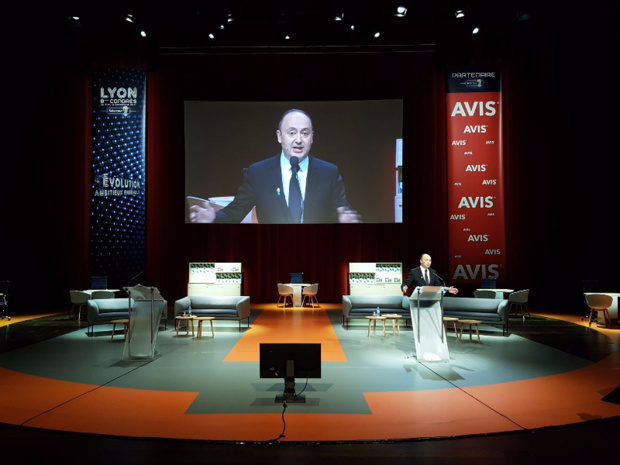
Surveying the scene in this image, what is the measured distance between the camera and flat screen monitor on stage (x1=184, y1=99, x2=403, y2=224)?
1338 cm

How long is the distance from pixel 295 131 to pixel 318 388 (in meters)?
9.89

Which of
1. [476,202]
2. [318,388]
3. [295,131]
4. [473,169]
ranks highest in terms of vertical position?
[295,131]

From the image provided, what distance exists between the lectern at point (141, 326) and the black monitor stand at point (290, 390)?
267cm

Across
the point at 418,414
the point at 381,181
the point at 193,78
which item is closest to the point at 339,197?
the point at 381,181

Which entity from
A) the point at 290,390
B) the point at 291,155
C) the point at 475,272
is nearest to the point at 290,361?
the point at 290,390

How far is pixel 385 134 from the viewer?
13570 mm

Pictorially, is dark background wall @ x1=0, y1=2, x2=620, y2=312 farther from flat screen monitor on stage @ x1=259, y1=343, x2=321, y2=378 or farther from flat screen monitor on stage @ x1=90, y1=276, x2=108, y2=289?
flat screen monitor on stage @ x1=259, y1=343, x2=321, y2=378

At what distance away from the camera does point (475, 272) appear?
13.3m

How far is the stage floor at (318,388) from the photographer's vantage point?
371 centimetres

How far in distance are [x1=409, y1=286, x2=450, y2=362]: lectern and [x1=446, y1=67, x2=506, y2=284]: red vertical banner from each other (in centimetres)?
767

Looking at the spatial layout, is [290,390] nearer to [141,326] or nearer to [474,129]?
[141,326]

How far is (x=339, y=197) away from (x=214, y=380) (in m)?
8.87

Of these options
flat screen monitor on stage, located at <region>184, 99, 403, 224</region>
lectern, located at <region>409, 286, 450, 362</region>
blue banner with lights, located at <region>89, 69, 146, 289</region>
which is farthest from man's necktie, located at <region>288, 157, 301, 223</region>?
lectern, located at <region>409, 286, 450, 362</region>

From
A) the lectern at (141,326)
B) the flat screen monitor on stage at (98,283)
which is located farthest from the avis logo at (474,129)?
the flat screen monitor on stage at (98,283)
